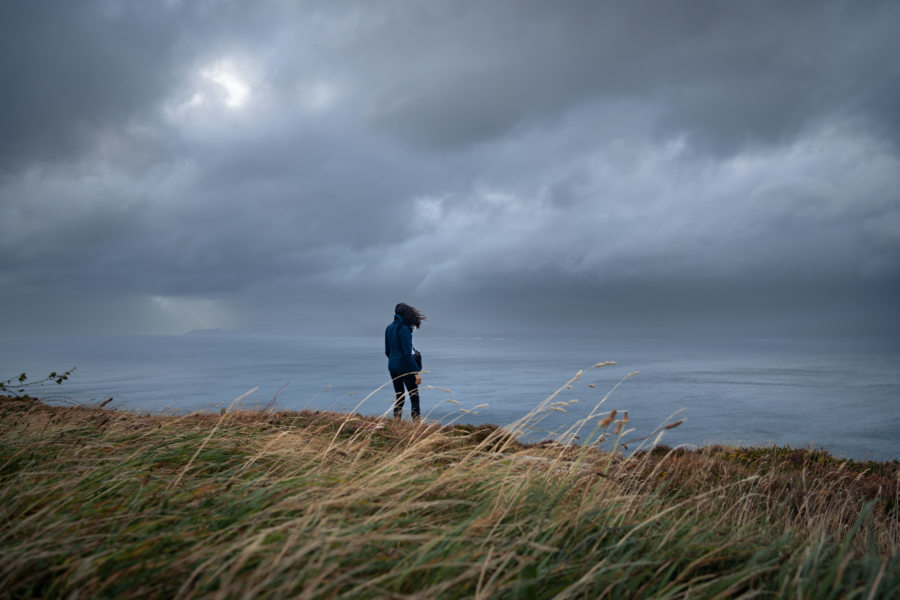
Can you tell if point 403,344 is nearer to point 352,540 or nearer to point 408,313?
point 408,313

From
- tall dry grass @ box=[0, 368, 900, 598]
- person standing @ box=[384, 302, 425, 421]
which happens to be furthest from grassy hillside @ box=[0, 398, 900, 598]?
person standing @ box=[384, 302, 425, 421]

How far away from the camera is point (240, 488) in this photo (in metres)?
2.75

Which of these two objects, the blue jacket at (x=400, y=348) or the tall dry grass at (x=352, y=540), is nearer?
the tall dry grass at (x=352, y=540)

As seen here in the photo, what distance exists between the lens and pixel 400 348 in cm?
1246

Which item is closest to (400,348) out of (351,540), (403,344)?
(403,344)

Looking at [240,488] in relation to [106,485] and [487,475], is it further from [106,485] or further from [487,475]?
[487,475]

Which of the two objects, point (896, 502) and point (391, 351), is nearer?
point (896, 502)

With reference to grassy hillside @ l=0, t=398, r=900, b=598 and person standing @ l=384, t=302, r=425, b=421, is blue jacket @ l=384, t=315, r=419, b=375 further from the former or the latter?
grassy hillside @ l=0, t=398, r=900, b=598

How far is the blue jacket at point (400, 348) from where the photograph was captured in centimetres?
1234

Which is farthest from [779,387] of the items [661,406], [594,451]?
[594,451]

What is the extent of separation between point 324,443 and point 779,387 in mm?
86107

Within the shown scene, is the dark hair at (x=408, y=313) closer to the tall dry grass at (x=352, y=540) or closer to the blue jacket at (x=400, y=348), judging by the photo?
the blue jacket at (x=400, y=348)

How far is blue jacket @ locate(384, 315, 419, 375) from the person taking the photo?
12.3 metres

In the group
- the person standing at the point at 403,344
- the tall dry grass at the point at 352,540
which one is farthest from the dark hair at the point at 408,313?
the tall dry grass at the point at 352,540
